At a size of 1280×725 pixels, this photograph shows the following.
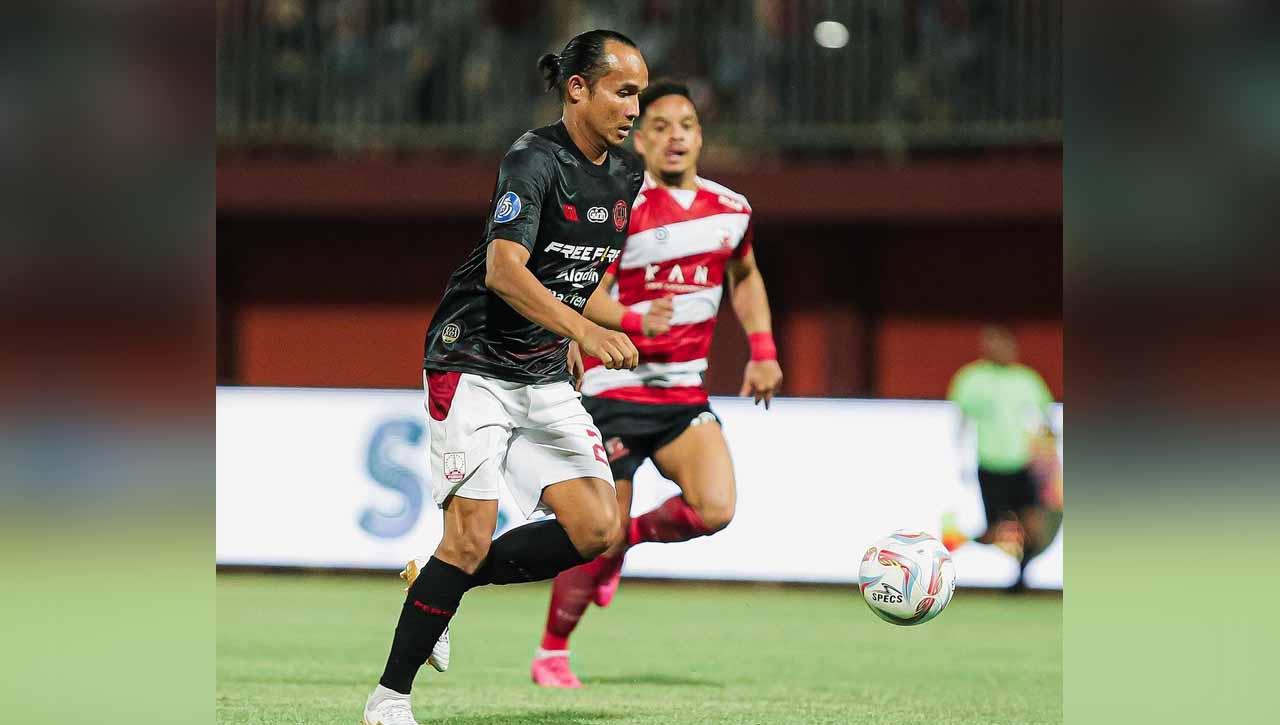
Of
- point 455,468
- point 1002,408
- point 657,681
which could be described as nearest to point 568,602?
point 657,681

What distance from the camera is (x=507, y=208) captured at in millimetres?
5191

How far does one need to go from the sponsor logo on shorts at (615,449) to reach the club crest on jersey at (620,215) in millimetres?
1776

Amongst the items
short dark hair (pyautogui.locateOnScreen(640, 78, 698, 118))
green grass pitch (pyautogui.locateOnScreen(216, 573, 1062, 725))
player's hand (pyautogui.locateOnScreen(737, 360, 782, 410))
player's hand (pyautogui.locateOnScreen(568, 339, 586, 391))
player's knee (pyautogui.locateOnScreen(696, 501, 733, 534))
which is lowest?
green grass pitch (pyautogui.locateOnScreen(216, 573, 1062, 725))

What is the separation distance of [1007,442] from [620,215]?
751 cm

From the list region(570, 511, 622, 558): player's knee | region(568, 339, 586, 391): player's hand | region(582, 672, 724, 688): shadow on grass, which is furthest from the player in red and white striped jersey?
region(570, 511, 622, 558): player's knee

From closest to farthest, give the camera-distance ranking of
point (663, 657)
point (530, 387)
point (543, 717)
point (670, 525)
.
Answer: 1. point (530, 387)
2. point (543, 717)
3. point (670, 525)
4. point (663, 657)

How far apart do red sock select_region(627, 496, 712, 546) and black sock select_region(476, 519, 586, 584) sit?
1.55m

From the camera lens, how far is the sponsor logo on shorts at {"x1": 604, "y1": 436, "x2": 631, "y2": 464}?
7301 millimetres

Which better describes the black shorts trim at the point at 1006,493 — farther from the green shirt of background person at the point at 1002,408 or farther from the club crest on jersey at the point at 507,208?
the club crest on jersey at the point at 507,208

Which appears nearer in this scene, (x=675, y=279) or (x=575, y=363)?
(x=575, y=363)

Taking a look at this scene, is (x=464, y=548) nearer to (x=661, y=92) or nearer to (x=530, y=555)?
(x=530, y=555)

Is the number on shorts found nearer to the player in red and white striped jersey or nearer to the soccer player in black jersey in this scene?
the soccer player in black jersey
